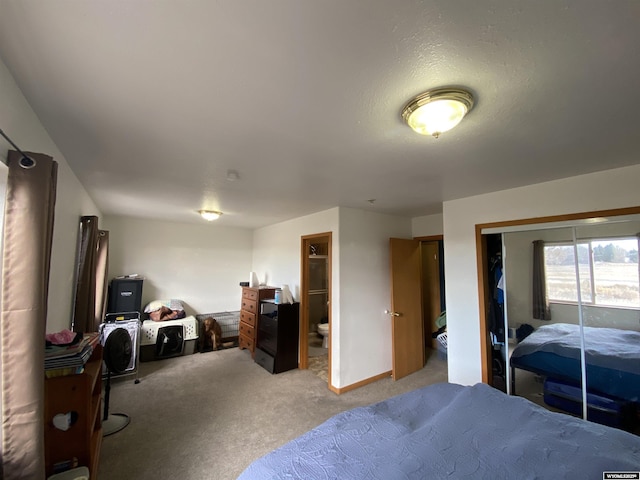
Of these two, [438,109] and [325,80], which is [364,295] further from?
[325,80]

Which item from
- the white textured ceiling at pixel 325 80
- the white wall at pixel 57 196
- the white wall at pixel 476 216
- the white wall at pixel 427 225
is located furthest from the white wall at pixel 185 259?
the white wall at pixel 476 216

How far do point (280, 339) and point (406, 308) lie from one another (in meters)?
1.92

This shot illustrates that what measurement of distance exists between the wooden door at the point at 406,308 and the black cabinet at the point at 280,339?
1.46m

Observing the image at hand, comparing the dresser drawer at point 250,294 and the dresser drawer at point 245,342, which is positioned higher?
the dresser drawer at point 250,294

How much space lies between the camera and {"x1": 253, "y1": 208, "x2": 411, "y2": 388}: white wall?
3428 millimetres

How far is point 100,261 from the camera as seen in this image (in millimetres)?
3633

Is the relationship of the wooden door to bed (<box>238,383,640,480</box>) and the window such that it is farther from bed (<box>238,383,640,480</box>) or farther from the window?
bed (<box>238,383,640,480</box>)

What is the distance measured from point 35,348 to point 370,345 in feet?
10.9

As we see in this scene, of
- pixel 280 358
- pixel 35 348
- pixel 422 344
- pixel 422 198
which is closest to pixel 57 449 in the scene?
pixel 35 348

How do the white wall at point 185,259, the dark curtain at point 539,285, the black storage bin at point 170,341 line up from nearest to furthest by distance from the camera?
the dark curtain at point 539,285, the black storage bin at point 170,341, the white wall at point 185,259

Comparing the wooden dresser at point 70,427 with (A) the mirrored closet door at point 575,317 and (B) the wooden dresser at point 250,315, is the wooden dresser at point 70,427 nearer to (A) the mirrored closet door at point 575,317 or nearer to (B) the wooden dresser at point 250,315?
(B) the wooden dresser at point 250,315

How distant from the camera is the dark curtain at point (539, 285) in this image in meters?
2.52

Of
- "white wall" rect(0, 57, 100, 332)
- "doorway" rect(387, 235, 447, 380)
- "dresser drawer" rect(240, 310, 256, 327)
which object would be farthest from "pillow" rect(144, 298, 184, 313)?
"doorway" rect(387, 235, 447, 380)

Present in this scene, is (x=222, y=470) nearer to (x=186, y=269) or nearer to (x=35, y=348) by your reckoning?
(x=35, y=348)
